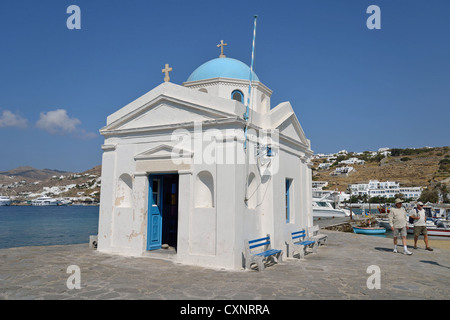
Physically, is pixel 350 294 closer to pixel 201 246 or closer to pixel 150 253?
pixel 201 246

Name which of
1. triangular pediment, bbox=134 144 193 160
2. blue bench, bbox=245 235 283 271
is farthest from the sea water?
blue bench, bbox=245 235 283 271

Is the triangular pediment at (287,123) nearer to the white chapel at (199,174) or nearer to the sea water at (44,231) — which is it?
the white chapel at (199,174)

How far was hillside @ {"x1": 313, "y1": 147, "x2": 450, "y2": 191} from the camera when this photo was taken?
294ft

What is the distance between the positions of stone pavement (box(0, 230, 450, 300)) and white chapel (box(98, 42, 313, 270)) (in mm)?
806

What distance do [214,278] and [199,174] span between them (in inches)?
122

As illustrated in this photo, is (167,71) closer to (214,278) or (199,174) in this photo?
(199,174)

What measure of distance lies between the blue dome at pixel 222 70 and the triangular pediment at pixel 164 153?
4.17 metres

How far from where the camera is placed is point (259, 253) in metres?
9.09

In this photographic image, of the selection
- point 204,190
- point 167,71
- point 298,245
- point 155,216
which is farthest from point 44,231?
point 298,245

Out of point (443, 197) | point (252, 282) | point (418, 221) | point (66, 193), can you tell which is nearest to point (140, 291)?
point (252, 282)

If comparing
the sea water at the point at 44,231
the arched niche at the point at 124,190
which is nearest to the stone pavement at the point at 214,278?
the arched niche at the point at 124,190

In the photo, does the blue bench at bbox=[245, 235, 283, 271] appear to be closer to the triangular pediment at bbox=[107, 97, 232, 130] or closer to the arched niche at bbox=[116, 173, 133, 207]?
the triangular pediment at bbox=[107, 97, 232, 130]

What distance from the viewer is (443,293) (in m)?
6.76

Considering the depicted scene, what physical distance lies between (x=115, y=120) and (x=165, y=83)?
2.34 metres
